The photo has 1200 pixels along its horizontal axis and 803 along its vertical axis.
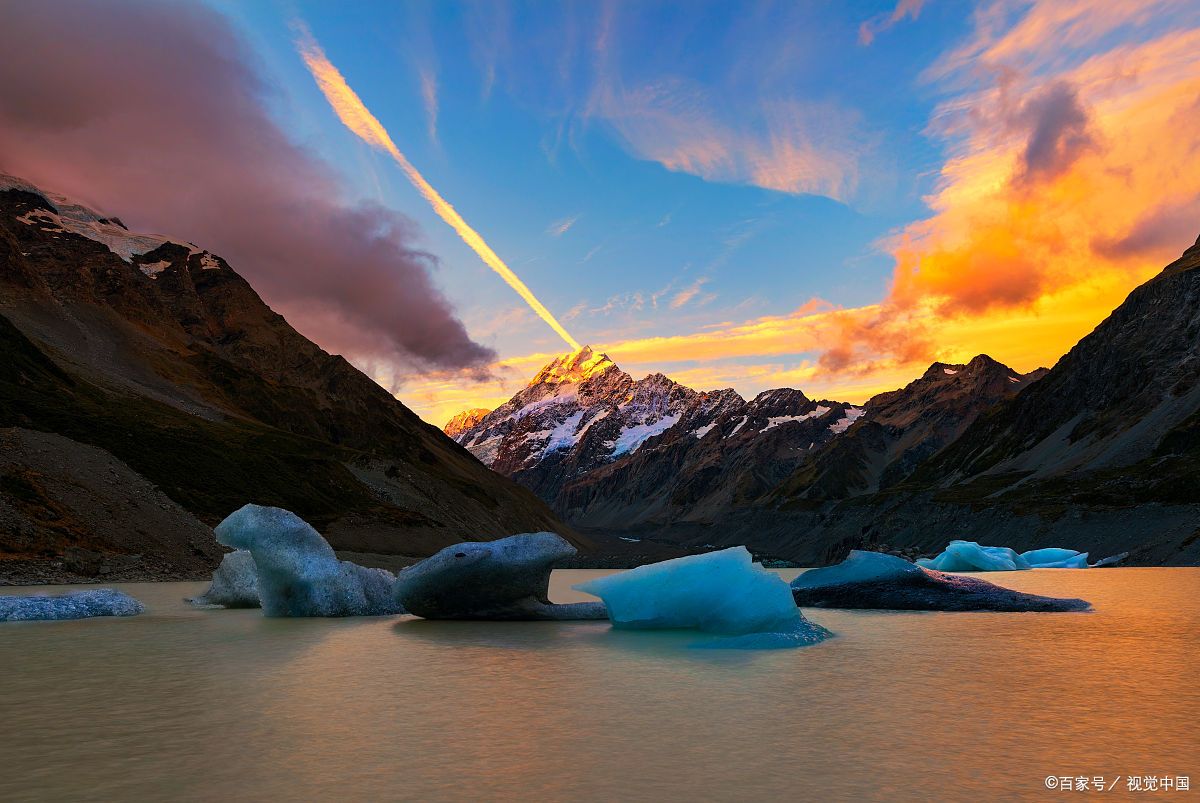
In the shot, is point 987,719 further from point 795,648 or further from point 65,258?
point 65,258

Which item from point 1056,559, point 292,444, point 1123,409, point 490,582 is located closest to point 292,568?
point 490,582

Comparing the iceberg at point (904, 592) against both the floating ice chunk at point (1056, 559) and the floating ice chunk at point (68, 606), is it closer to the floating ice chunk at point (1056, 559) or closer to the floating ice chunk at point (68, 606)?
the floating ice chunk at point (68, 606)

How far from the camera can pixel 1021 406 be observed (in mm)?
182875

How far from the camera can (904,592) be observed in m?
29.7

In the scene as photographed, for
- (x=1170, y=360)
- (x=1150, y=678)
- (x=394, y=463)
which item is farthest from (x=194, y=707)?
(x=1170, y=360)

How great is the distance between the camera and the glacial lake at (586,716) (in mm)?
7887

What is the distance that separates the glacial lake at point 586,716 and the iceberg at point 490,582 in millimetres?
Answer: 3979

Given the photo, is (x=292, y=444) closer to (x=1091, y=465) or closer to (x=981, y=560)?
(x=981, y=560)

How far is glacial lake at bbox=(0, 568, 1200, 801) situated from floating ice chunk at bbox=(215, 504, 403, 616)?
6266 mm

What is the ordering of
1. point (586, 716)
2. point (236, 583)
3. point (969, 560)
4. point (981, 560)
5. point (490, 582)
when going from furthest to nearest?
point (981, 560) < point (969, 560) < point (236, 583) < point (490, 582) < point (586, 716)

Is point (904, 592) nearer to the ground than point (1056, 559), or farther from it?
nearer to the ground

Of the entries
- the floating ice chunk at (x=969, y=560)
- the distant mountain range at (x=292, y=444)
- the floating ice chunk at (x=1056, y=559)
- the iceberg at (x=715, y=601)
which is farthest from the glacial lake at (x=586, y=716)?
the floating ice chunk at (x=1056, y=559)

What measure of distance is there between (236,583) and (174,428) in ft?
264

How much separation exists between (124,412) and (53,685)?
99162mm
